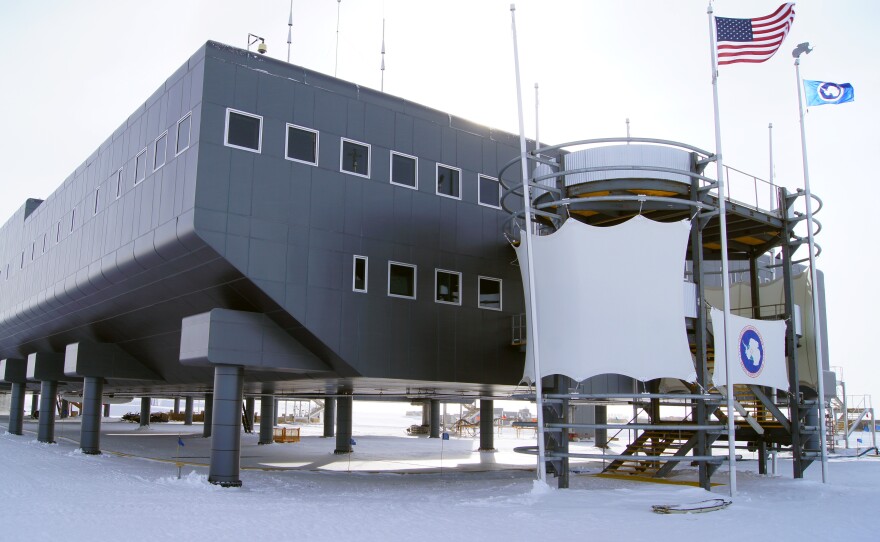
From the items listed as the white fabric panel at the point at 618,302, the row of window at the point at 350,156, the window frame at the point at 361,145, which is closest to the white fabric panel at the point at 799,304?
the white fabric panel at the point at 618,302

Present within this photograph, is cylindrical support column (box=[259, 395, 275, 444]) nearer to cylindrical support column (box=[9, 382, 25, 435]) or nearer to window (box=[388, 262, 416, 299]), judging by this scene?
cylindrical support column (box=[9, 382, 25, 435])

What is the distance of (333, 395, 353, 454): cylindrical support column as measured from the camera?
155 ft

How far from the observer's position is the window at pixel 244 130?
26.8 m

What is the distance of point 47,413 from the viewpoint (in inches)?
1962

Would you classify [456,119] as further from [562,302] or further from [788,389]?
[788,389]

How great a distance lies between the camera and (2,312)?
52.5 metres

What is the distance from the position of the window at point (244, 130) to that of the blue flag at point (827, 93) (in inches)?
821

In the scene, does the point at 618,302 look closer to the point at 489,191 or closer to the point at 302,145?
the point at 489,191

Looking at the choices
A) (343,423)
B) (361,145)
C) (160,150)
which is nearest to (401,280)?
(361,145)

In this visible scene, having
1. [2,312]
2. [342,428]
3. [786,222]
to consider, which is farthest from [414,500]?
[2,312]

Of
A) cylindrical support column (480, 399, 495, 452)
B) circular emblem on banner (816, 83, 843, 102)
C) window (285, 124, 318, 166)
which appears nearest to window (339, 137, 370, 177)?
window (285, 124, 318, 166)

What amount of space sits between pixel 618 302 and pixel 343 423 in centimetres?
2562

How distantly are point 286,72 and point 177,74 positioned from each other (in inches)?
156

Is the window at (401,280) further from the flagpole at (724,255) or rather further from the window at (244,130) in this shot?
the flagpole at (724,255)
